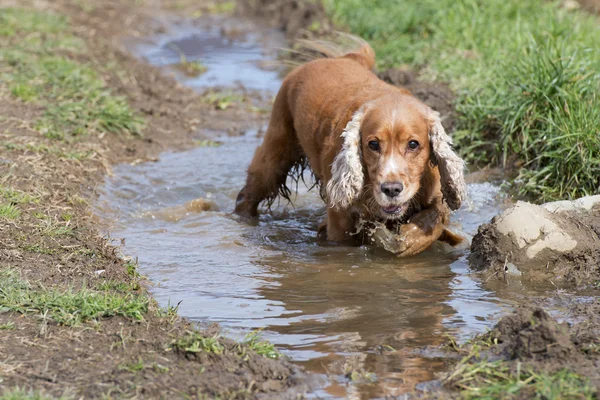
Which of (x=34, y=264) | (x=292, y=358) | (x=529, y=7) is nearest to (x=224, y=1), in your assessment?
(x=529, y=7)

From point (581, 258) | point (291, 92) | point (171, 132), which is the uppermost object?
point (291, 92)

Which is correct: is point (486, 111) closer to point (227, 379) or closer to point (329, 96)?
point (329, 96)

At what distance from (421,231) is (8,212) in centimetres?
269

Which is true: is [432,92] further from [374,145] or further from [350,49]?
[374,145]

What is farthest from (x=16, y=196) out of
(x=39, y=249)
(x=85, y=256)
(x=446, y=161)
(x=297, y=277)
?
(x=446, y=161)

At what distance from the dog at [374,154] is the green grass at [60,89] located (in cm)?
262

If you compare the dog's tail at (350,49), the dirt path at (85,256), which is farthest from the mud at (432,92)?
the dirt path at (85,256)

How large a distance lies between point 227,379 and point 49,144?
4482mm

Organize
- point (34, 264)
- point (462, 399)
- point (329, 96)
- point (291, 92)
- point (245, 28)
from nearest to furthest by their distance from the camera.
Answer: point (462, 399) < point (34, 264) < point (329, 96) < point (291, 92) < point (245, 28)

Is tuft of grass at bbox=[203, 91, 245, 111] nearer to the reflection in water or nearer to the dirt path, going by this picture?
the dirt path

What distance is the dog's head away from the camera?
530cm

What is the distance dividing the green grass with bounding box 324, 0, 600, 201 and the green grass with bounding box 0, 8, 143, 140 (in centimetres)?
331

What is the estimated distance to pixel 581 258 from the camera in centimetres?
523

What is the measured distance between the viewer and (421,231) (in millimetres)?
5688
